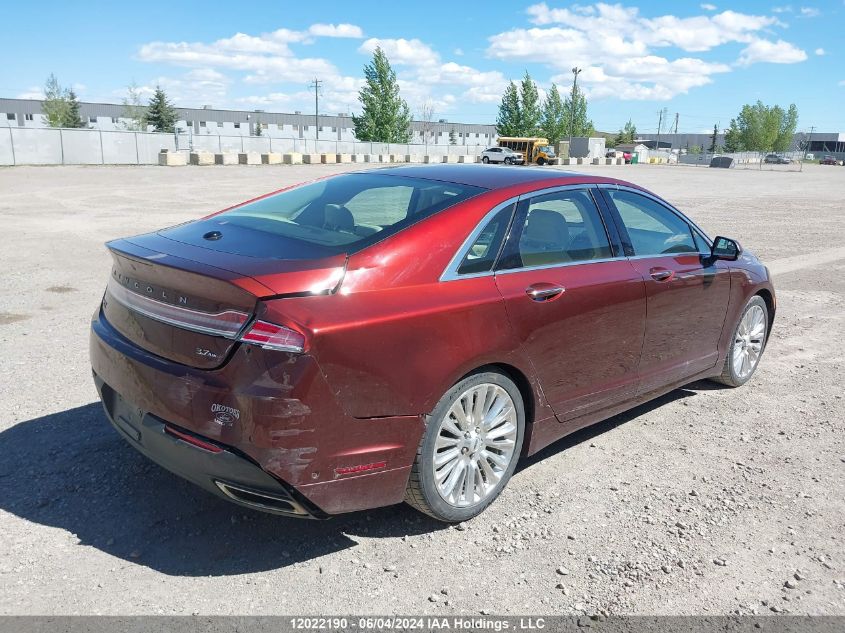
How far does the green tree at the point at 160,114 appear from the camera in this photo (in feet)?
237

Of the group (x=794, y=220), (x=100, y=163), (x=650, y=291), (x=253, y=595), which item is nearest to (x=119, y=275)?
(x=253, y=595)

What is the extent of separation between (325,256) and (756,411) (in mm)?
3532

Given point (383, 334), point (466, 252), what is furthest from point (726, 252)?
point (383, 334)

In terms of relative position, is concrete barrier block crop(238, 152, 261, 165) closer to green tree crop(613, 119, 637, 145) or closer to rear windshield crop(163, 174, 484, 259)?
rear windshield crop(163, 174, 484, 259)

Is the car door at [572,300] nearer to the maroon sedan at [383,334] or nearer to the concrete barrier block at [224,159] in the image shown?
the maroon sedan at [383,334]

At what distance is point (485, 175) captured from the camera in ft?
13.0

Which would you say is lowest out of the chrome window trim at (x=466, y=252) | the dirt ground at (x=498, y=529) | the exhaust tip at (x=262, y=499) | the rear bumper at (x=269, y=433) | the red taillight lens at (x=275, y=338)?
the dirt ground at (x=498, y=529)

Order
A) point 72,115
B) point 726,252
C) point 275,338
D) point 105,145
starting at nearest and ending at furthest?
point 275,338 → point 726,252 → point 105,145 → point 72,115

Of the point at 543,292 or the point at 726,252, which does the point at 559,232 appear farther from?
the point at 726,252

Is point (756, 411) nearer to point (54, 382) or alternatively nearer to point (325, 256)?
point (325, 256)

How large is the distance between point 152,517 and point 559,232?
252 centimetres

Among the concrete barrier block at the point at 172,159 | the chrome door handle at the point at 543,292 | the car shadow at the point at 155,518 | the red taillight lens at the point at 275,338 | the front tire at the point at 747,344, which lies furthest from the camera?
the concrete barrier block at the point at 172,159

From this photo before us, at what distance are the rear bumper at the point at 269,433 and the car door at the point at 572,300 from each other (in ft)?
2.85

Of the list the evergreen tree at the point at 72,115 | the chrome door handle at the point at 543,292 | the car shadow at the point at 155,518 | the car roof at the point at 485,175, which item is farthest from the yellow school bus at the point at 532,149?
the car shadow at the point at 155,518
